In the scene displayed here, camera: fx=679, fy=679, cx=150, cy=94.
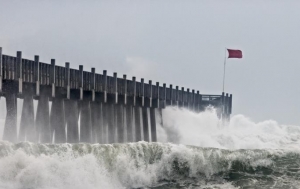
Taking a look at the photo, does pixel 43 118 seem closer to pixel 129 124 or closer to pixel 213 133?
pixel 129 124

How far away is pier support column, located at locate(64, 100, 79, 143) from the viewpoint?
35541mm

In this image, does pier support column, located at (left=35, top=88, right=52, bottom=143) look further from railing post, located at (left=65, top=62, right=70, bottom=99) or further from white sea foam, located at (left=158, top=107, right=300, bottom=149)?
white sea foam, located at (left=158, top=107, right=300, bottom=149)

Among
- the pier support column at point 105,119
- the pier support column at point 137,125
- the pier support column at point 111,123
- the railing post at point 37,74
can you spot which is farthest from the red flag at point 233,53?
the railing post at point 37,74

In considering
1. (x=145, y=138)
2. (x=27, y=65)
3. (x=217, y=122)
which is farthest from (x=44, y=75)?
(x=217, y=122)

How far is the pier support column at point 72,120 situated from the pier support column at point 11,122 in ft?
18.8

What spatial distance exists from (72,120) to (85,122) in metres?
2.07

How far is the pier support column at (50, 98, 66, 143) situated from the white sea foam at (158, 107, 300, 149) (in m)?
17.2

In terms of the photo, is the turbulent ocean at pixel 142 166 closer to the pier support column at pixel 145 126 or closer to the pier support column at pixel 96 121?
the pier support column at pixel 96 121

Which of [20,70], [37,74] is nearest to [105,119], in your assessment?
[37,74]

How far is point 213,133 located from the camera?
58.8m

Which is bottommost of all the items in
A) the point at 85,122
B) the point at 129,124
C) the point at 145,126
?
the point at 145,126

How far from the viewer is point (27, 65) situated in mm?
31438

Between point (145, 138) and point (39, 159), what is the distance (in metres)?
22.6

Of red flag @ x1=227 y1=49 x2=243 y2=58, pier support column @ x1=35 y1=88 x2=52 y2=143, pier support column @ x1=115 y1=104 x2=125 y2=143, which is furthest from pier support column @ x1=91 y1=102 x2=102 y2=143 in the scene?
red flag @ x1=227 y1=49 x2=243 y2=58
